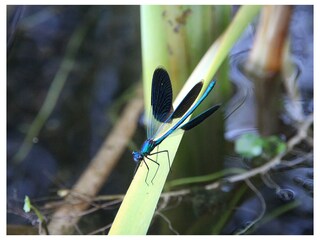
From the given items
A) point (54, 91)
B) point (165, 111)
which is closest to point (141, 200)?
point (165, 111)

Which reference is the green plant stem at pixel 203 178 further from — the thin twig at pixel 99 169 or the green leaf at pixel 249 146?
the thin twig at pixel 99 169

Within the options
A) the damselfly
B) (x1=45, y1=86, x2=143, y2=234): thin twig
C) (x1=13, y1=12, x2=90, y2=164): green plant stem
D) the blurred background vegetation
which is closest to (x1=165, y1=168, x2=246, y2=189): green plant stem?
the blurred background vegetation

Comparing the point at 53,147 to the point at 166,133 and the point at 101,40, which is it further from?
the point at 166,133

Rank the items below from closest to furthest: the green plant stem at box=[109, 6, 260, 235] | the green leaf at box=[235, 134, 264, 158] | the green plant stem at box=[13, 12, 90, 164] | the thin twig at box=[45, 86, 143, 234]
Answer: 1. the green plant stem at box=[109, 6, 260, 235]
2. the thin twig at box=[45, 86, 143, 234]
3. the green leaf at box=[235, 134, 264, 158]
4. the green plant stem at box=[13, 12, 90, 164]

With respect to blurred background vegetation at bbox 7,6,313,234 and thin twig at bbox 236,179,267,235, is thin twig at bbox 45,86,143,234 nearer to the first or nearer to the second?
blurred background vegetation at bbox 7,6,313,234

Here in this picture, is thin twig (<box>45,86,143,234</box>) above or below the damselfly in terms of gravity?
below

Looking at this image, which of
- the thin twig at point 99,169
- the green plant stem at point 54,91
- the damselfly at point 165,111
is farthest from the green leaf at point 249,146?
the green plant stem at point 54,91

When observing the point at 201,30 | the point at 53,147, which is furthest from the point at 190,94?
the point at 53,147
